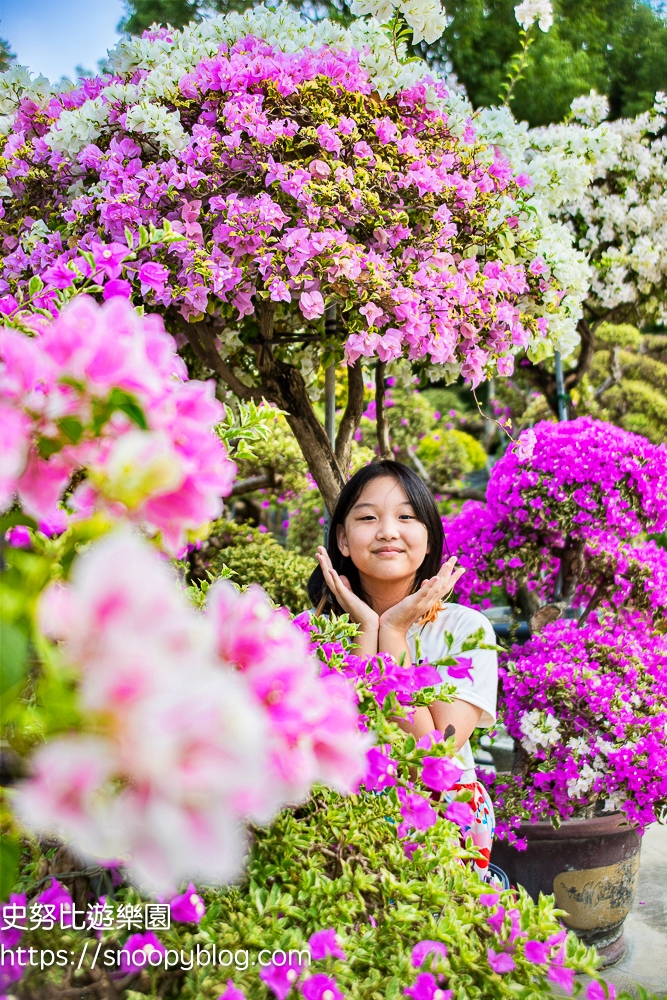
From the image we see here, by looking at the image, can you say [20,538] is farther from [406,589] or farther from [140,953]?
[406,589]

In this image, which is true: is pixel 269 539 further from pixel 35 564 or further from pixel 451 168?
pixel 35 564

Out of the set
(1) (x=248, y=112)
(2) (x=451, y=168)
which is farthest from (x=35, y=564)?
(2) (x=451, y=168)

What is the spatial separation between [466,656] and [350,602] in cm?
30

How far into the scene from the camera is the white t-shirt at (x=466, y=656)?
183 centimetres

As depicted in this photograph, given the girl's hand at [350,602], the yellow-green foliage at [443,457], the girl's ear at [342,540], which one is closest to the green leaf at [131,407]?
the girl's hand at [350,602]

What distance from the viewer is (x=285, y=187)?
189 centimetres

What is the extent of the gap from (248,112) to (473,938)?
5.80ft

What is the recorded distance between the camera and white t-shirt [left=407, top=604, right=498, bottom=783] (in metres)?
1.83

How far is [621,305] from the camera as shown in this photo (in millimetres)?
4184

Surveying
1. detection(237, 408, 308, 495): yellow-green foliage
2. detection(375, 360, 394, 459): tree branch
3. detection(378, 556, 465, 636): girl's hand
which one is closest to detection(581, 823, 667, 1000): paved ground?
detection(378, 556, 465, 636): girl's hand

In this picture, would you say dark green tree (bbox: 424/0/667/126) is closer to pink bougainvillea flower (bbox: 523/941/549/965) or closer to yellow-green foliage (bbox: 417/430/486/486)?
yellow-green foliage (bbox: 417/430/486/486)

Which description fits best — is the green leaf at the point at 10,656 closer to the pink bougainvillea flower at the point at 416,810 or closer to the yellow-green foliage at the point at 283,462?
the pink bougainvillea flower at the point at 416,810

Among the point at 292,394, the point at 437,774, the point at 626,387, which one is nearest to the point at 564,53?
the point at 626,387

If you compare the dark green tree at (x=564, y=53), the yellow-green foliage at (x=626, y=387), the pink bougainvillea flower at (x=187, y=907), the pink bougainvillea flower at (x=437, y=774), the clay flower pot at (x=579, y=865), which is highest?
the dark green tree at (x=564, y=53)
